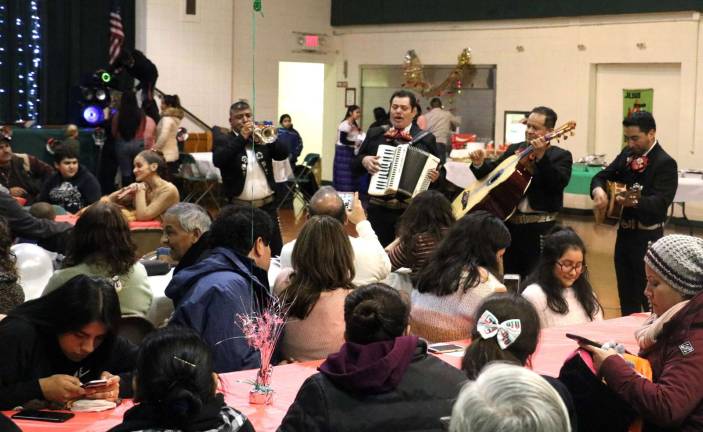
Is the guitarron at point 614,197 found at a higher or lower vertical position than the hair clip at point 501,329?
higher

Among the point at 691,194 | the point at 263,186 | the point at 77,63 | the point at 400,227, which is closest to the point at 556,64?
the point at 691,194

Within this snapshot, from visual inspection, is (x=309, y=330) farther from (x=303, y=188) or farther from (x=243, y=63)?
(x=243, y=63)

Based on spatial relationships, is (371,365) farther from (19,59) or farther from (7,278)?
(19,59)

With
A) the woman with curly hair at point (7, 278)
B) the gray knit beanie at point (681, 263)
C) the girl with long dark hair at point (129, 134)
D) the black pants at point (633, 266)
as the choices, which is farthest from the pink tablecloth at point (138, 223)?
the girl with long dark hair at point (129, 134)

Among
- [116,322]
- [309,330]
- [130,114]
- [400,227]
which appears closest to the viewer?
[116,322]

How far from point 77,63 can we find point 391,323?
1306 cm

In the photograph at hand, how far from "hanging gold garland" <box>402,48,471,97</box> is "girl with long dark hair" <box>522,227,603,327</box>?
1101 cm

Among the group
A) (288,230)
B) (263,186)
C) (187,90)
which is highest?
(187,90)

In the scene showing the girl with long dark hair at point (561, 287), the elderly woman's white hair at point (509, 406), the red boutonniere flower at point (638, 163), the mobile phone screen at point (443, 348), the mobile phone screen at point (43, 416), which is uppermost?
the red boutonniere flower at point (638, 163)

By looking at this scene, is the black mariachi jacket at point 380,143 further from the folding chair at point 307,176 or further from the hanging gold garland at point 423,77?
the hanging gold garland at point 423,77

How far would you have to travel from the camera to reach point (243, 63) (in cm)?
1579

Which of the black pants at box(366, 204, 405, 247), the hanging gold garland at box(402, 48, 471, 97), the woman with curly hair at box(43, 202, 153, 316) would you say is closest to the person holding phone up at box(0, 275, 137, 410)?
the woman with curly hair at box(43, 202, 153, 316)

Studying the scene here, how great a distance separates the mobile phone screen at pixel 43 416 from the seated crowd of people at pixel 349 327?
1.6 inches

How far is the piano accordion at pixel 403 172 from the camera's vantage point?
646 centimetres
